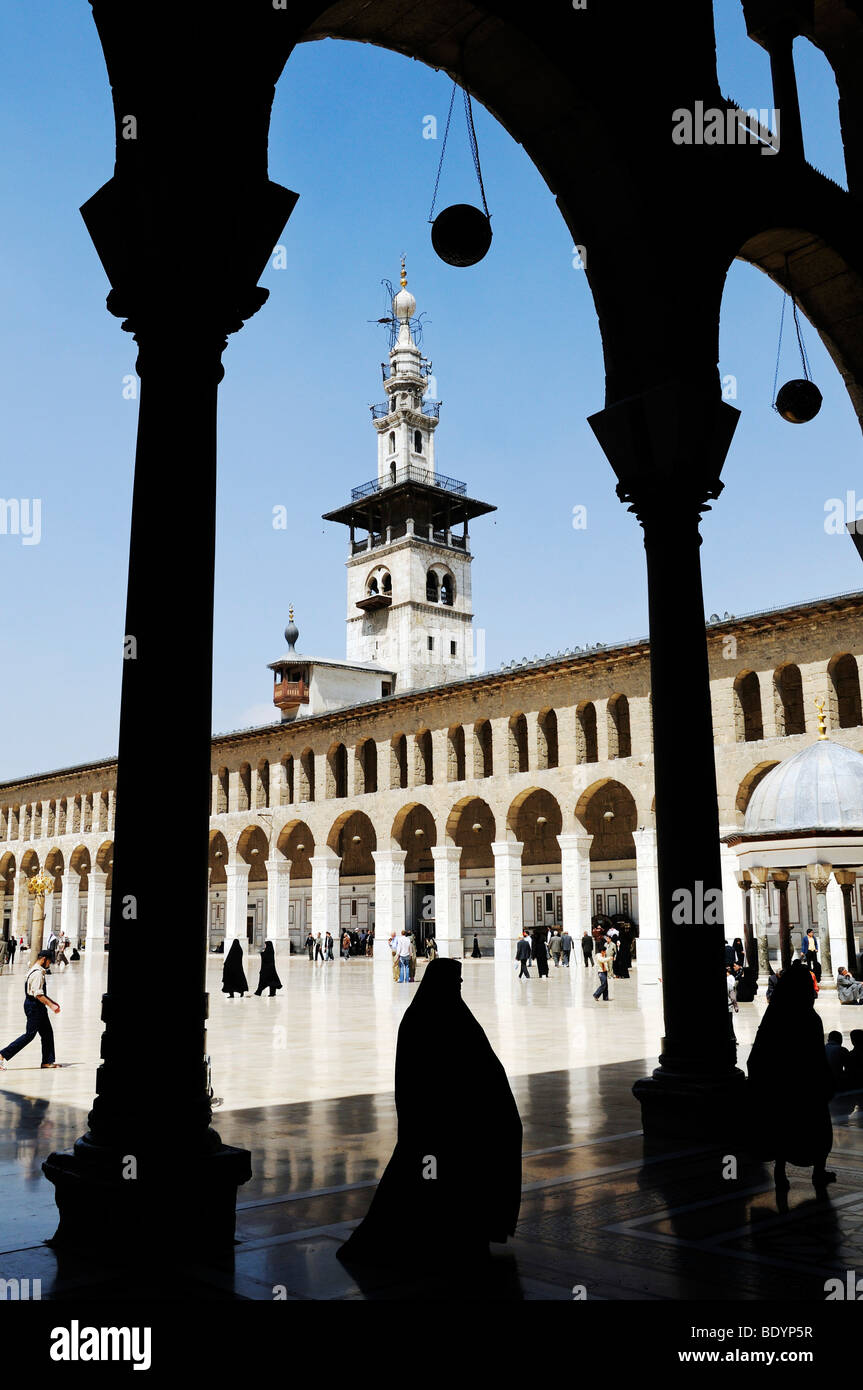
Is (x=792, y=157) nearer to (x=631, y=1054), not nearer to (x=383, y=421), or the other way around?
(x=631, y=1054)

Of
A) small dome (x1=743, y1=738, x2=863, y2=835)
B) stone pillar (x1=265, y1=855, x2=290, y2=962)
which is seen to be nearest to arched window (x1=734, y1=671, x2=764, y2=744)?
small dome (x1=743, y1=738, x2=863, y2=835)

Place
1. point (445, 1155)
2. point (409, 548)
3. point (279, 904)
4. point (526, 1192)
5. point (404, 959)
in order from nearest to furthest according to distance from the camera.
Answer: point (445, 1155) → point (526, 1192) → point (404, 959) → point (279, 904) → point (409, 548)

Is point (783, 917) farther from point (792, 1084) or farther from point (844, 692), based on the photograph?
point (792, 1084)

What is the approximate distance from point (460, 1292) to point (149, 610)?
2678 millimetres

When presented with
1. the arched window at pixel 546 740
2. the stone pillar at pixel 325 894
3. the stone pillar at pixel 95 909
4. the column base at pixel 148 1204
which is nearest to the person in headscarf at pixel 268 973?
the arched window at pixel 546 740

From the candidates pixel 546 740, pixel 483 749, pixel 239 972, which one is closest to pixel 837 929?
pixel 239 972

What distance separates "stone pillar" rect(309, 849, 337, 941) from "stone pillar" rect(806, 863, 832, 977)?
1970 centimetres

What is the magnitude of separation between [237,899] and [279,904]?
281cm

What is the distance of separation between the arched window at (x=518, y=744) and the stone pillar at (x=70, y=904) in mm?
25621

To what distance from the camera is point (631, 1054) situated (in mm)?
11055

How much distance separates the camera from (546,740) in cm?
3472

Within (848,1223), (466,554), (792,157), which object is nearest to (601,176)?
(792,157)

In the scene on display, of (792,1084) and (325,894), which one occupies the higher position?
(325,894)

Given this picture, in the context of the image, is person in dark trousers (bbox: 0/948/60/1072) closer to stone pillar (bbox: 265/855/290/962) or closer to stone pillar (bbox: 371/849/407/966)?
stone pillar (bbox: 371/849/407/966)
